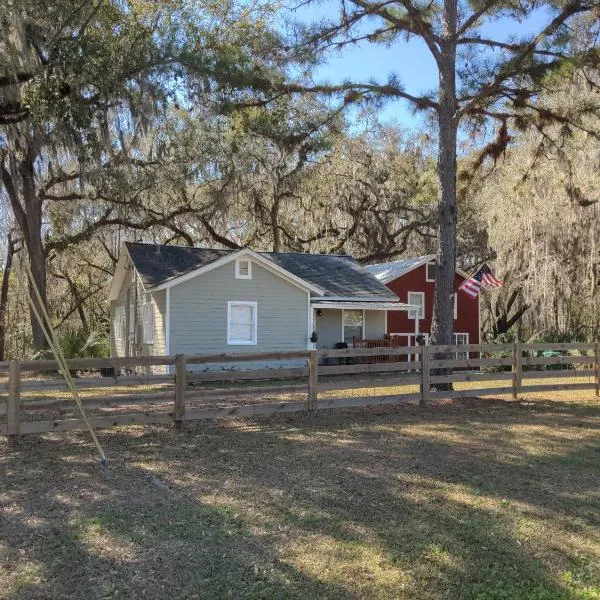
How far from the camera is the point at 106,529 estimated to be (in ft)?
14.4

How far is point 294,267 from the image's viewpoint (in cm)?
2273

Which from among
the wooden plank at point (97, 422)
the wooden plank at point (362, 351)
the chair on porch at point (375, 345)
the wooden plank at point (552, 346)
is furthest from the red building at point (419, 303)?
the wooden plank at point (97, 422)

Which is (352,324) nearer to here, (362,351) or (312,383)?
(362,351)

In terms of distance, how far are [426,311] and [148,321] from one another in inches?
441

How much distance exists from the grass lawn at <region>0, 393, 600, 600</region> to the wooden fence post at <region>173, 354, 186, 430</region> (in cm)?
21

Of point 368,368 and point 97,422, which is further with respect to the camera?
point 368,368

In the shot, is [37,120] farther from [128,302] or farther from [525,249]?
[525,249]

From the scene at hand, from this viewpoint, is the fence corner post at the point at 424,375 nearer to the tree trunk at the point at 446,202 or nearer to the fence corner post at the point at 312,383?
the tree trunk at the point at 446,202

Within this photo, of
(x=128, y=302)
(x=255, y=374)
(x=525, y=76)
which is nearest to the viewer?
(x=255, y=374)

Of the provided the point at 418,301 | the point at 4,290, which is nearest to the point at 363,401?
the point at 418,301

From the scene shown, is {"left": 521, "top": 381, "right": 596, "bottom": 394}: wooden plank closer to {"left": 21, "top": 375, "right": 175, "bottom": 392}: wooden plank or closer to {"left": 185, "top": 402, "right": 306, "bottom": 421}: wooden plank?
{"left": 185, "top": 402, "right": 306, "bottom": 421}: wooden plank

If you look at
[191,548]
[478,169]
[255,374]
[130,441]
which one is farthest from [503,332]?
[191,548]

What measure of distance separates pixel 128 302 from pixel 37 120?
1231cm

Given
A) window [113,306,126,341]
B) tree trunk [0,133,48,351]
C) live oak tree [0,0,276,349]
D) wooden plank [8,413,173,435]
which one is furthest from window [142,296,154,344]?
wooden plank [8,413,173,435]
